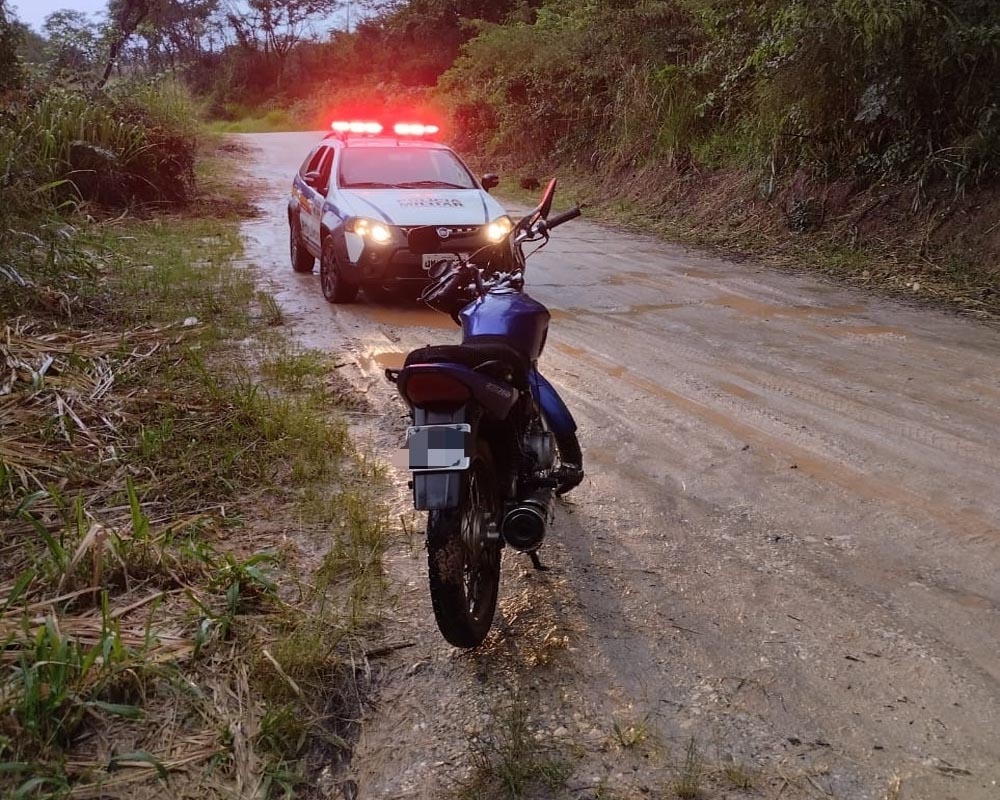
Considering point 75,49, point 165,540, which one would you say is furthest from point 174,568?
point 75,49

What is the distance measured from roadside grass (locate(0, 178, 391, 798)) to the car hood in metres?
2.19

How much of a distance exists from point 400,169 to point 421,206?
1006 mm

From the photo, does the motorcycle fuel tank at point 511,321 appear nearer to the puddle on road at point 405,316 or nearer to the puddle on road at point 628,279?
the puddle on road at point 405,316

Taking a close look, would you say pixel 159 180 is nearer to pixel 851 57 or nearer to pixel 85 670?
pixel 851 57

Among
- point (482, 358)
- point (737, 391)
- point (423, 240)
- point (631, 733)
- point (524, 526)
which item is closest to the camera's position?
point (631, 733)

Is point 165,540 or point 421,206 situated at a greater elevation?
point 421,206

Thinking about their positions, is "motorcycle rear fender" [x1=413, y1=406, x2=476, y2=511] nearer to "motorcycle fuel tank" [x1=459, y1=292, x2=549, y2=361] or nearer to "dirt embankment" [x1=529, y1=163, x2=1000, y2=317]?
"motorcycle fuel tank" [x1=459, y1=292, x2=549, y2=361]

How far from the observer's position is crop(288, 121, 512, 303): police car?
7.79 metres

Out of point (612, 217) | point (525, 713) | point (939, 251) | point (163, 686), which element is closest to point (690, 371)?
point (525, 713)

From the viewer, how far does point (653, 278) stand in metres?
9.28

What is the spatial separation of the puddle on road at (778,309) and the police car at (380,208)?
7.12 feet

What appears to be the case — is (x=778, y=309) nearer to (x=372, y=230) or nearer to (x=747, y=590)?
(x=372, y=230)

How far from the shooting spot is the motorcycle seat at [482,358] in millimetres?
2881

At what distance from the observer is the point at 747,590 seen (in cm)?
343
